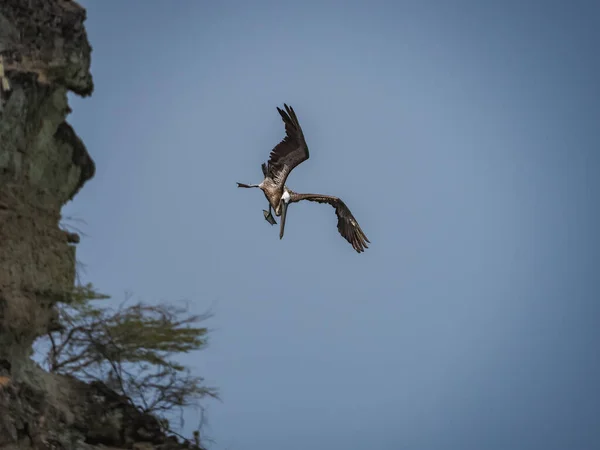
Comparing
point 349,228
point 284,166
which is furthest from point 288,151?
point 349,228

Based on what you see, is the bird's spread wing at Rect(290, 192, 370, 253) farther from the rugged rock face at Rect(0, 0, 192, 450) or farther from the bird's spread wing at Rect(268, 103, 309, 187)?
the rugged rock face at Rect(0, 0, 192, 450)

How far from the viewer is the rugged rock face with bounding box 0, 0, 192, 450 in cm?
1098


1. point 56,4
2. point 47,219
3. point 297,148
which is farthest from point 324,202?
point 56,4

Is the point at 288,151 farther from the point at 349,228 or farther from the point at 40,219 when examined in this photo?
the point at 40,219

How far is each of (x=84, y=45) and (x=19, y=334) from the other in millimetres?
3816

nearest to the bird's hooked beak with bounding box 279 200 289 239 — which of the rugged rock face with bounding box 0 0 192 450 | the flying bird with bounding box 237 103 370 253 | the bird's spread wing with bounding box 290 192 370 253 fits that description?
the flying bird with bounding box 237 103 370 253

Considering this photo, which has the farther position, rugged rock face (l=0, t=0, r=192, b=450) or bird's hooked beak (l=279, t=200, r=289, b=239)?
rugged rock face (l=0, t=0, r=192, b=450)

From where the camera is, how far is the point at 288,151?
9.09 meters

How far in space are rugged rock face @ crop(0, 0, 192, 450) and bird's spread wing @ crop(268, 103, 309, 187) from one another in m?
3.76

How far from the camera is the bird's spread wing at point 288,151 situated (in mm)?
9023

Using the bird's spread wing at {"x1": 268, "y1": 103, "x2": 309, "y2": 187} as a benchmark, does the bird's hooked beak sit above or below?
below

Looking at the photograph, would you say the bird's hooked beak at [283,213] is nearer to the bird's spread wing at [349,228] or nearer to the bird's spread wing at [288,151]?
the bird's spread wing at [288,151]

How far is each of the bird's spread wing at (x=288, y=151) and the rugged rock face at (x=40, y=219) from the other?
3.76 metres

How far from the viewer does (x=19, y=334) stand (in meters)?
11.1
